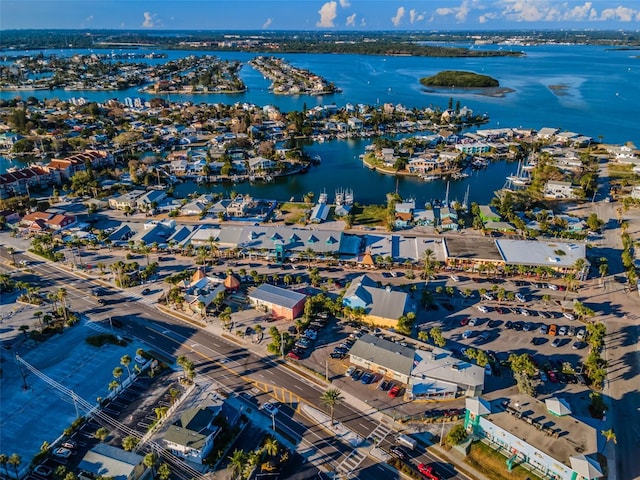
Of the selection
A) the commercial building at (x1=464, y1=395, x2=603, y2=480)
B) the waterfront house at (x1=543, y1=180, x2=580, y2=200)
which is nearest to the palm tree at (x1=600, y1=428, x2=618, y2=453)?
the commercial building at (x1=464, y1=395, x2=603, y2=480)

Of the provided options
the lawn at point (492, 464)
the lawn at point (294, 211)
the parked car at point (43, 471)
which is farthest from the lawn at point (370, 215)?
the parked car at point (43, 471)

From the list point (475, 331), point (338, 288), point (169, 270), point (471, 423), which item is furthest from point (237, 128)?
point (471, 423)

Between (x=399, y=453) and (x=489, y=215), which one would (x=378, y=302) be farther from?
(x=489, y=215)

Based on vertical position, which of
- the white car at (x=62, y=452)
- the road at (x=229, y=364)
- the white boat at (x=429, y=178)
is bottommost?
the white boat at (x=429, y=178)

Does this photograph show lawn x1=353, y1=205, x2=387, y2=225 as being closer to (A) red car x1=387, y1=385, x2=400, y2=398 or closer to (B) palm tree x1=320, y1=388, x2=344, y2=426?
(A) red car x1=387, y1=385, x2=400, y2=398

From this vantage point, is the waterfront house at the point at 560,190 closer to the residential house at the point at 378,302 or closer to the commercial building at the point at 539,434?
the residential house at the point at 378,302

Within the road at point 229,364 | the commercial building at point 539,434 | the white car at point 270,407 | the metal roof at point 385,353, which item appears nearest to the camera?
the commercial building at point 539,434

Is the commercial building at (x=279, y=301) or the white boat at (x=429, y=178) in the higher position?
the commercial building at (x=279, y=301)
